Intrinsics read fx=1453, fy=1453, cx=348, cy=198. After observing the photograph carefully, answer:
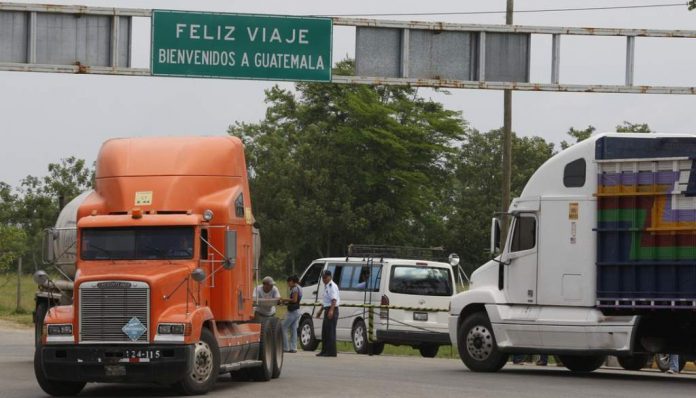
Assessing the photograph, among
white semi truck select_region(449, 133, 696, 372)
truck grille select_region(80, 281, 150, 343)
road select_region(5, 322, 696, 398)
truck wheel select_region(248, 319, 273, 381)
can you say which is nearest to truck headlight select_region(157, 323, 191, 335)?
truck grille select_region(80, 281, 150, 343)

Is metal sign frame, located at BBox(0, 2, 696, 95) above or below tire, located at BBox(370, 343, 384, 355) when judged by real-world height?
above

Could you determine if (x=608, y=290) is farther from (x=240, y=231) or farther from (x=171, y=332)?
(x=171, y=332)

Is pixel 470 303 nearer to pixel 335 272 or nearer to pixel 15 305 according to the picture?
pixel 335 272

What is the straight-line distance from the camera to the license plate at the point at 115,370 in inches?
711

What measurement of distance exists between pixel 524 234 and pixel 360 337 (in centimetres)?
905

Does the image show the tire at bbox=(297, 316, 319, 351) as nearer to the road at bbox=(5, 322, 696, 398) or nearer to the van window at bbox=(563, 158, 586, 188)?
the road at bbox=(5, 322, 696, 398)

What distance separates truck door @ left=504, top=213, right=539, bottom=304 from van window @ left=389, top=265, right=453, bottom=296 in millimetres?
7443

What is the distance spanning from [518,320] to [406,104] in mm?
43561

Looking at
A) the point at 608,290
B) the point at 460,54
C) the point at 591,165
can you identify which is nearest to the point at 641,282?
the point at 608,290

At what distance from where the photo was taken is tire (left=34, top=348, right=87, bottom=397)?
1850cm

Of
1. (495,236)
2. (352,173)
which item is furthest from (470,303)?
(352,173)

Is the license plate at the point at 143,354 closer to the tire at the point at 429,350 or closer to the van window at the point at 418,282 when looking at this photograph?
the van window at the point at 418,282

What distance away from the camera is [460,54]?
26938mm

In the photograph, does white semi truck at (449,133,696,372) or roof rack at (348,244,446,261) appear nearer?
white semi truck at (449,133,696,372)
